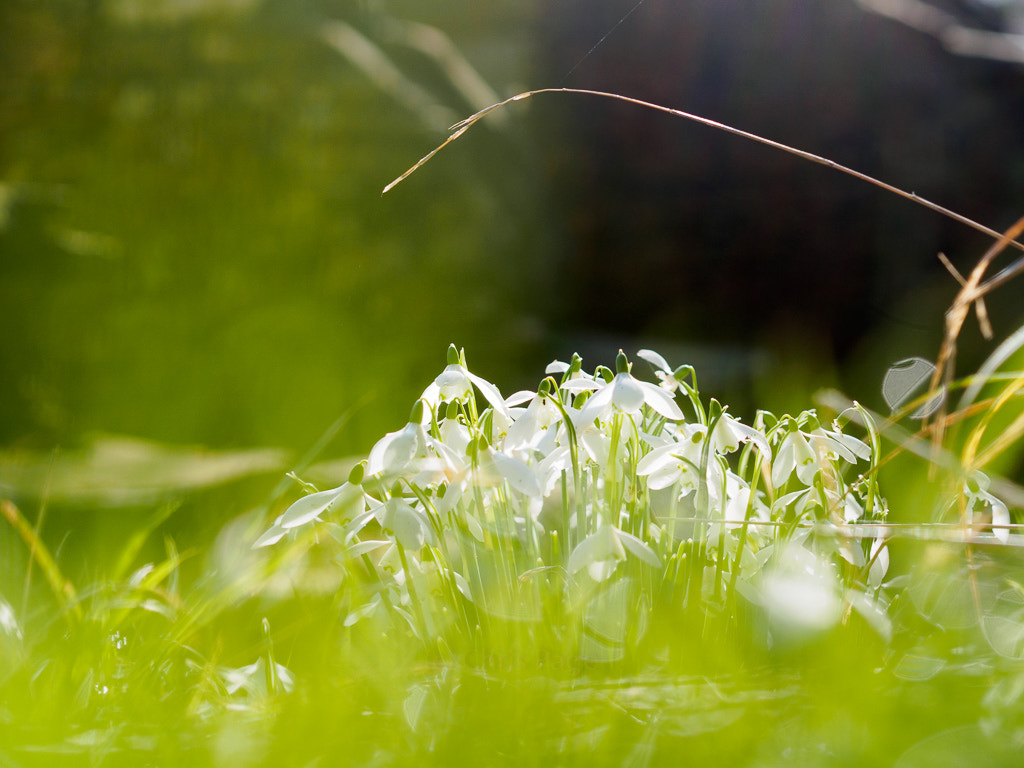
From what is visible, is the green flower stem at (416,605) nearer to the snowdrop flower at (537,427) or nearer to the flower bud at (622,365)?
the snowdrop flower at (537,427)

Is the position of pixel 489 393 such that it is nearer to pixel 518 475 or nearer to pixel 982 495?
pixel 518 475

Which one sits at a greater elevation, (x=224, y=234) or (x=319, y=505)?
(x=224, y=234)

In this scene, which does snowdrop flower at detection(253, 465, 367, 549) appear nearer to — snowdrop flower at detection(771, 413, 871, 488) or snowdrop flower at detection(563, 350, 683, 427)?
snowdrop flower at detection(563, 350, 683, 427)

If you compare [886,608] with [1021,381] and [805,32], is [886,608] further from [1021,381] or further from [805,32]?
[805,32]

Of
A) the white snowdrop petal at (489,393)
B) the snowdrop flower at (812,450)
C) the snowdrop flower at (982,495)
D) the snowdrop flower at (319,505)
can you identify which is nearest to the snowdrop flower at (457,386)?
the white snowdrop petal at (489,393)

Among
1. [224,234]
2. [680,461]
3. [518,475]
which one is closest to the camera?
[518,475]

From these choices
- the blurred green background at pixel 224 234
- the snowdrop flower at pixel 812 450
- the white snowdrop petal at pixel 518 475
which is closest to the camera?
the white snowdrop petal at pixel 518 475

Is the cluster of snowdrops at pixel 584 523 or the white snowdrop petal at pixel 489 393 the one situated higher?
the white snowdrop petal at pixel 489 393

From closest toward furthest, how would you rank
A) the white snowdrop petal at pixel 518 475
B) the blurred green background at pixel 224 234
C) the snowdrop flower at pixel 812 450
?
the white snowdrop petal at pixel 518 475
the snowdrop flower at pixel 812 450
the blurred green background at pixel 224 234

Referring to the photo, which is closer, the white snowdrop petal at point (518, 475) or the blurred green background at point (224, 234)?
the white snowdrop petal at point (518, 475)

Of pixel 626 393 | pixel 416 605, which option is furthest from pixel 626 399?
pixel 416 605

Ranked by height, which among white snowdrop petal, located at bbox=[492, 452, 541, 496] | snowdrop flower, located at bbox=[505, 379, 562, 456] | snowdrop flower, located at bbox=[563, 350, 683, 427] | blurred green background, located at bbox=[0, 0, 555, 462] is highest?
blurred green background, located at bbox=[0, 0, 555, 462]

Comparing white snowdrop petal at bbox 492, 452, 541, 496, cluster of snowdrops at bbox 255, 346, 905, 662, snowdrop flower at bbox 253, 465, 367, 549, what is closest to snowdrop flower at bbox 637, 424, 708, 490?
cluster of snowdrops at bbox 255, 346, 905, 662
